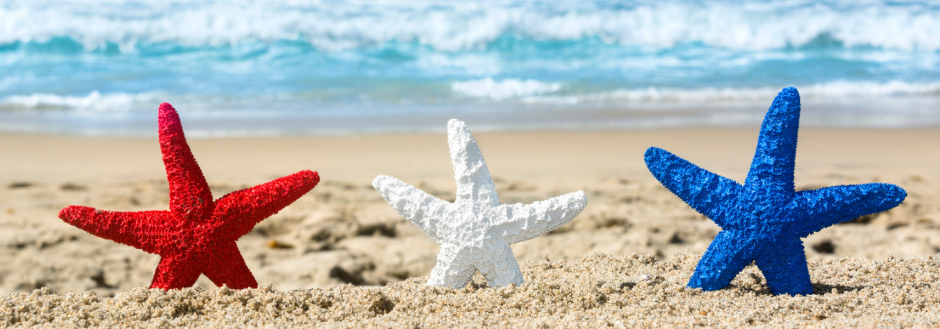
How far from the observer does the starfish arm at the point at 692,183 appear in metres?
2.89

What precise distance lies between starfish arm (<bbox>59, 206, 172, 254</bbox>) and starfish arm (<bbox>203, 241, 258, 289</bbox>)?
226 mm

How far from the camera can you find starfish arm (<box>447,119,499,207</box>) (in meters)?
3.00

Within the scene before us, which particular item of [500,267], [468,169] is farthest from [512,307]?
[468,169]

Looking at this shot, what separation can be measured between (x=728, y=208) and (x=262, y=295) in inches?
81.5

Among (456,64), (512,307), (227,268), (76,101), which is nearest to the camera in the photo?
(512,307)

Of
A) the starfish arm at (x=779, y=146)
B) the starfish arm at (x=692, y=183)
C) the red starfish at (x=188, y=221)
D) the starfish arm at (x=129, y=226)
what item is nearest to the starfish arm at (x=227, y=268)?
the red starfish at (x=188, y=221)

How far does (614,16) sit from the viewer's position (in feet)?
53.7

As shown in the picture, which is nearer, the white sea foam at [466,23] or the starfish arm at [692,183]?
the starfish arm at [692,183]

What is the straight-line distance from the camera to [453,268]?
10.1 ft

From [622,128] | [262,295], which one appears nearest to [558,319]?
[262,295]

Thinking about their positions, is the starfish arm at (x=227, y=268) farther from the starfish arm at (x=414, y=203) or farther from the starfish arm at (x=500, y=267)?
the starfish arm at (x=500, y=267)

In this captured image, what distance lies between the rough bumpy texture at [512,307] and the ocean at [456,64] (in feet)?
17.8

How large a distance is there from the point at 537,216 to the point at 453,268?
0.46 metres

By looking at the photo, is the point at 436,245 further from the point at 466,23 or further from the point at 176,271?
the point at 466,23
